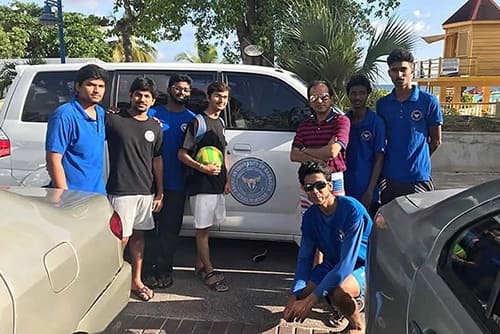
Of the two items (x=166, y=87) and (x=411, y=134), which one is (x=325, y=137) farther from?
(x=166, y=87)

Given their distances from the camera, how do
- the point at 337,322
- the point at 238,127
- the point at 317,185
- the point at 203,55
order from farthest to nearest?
1. the point at 203,55
2. the point at 238,127
3. the point at 337,322
4. the point at 317,185

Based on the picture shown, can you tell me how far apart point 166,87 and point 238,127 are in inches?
29.8

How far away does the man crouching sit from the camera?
2.92 m

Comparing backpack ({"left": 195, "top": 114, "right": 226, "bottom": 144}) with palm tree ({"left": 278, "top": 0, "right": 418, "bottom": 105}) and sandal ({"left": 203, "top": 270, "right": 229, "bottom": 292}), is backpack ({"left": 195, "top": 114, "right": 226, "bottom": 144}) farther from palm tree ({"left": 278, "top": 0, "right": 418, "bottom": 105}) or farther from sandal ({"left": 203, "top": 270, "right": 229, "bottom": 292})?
palm tree ({"left": 278, "top": 0, "right": 418, "bottom": 105})

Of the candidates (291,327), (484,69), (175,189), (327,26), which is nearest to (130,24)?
(327,26)

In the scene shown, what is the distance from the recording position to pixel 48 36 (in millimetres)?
32125

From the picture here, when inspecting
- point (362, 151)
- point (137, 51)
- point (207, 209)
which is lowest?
point (207, 209)

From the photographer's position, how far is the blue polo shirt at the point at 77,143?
3162 mm

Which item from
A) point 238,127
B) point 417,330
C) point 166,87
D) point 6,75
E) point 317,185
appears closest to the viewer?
point 417,330

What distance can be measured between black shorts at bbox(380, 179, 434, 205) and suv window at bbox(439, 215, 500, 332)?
2.03 m

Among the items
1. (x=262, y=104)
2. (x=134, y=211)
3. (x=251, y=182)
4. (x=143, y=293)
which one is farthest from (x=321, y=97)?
(x=143, y=293)

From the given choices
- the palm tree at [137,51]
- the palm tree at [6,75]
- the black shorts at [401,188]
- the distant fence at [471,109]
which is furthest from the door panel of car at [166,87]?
the palm tree at [137,51]

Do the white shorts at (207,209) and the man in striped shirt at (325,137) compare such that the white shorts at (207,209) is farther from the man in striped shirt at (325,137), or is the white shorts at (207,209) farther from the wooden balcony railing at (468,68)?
the wooden balcony railing at (468,68)

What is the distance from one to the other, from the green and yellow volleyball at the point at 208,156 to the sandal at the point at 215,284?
969mm
